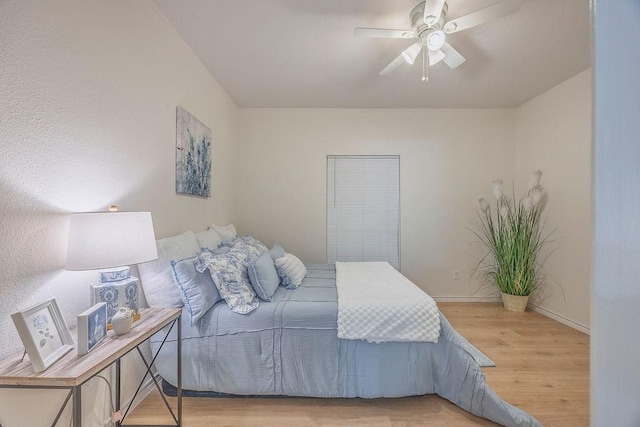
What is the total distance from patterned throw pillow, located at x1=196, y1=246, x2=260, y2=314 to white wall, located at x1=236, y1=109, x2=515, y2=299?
1752 mm

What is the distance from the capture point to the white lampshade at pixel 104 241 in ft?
3.72

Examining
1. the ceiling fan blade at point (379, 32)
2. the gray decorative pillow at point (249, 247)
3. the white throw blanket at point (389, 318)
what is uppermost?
the ceiling fan blade at point (379, 32)

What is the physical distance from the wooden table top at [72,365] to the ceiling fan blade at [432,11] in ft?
7.33

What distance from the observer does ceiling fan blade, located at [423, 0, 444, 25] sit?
155cm

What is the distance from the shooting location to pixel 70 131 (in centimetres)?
124

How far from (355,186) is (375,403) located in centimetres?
241

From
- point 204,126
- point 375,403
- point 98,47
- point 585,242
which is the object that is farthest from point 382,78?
point 375,403

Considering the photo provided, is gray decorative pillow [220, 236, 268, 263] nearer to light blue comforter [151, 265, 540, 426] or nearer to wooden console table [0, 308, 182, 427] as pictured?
light blue comforter [151, 265, 540, 426]

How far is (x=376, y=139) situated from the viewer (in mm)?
3547

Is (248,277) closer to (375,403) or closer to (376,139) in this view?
(375,403)

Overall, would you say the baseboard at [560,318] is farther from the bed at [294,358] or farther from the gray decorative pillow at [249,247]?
the gray decorative pillow at [249,247]

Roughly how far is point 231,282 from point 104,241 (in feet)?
2.46

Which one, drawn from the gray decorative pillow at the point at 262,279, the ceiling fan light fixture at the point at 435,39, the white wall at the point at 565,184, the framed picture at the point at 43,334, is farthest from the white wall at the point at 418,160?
the framed picture at the point at 43,334

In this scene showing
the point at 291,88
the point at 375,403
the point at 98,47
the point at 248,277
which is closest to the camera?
the point at 98,47
